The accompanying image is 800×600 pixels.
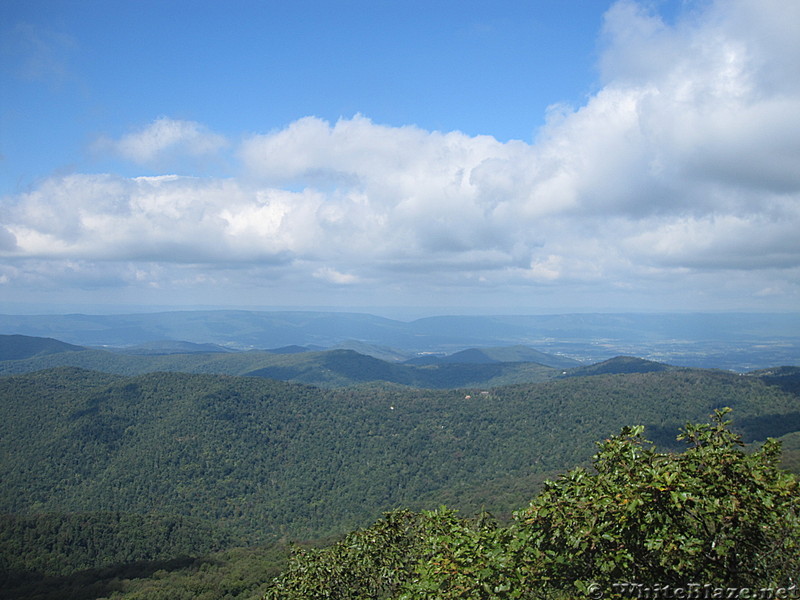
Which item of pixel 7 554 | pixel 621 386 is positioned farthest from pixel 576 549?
pixel 621 386

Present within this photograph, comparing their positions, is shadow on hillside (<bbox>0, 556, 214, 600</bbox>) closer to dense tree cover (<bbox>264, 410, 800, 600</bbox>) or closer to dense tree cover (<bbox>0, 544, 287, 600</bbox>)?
dense tree cover (<bbox>0, 544, 287, 600</bbox>)

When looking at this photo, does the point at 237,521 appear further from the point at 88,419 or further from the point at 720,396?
the point at 720,396

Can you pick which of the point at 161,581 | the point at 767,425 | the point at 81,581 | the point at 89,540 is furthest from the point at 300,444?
the point at 767,425

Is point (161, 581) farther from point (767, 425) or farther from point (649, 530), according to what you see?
point (767, 425)

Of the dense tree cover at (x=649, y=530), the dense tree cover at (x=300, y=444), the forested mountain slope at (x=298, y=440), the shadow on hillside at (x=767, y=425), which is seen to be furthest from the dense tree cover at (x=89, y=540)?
the shadow on hillside at (x=767, y=425)

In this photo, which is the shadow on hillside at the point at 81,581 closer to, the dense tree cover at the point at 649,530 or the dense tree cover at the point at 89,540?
the dense tree cover at the point at 89,540

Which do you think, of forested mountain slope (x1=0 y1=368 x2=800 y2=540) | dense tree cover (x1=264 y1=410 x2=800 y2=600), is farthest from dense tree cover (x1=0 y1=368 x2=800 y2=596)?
dense tree cover (x1=264 y1=410 x2=800 y2=600)
